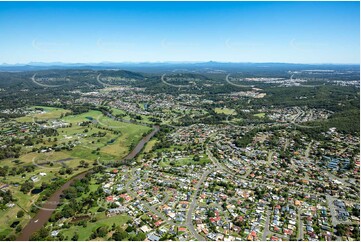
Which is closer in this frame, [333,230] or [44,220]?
[333,230]

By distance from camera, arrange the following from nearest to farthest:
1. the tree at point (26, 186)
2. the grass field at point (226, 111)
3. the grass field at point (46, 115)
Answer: the tree at point (26, 186) → the grass field at point (46, 115) → the grass field at point (226, 111)

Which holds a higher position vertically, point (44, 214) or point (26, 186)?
point (26, 186)

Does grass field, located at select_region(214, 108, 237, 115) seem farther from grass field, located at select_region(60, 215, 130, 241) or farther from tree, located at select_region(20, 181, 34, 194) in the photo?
grass field, located at select_region(60, 215, 130, 241)

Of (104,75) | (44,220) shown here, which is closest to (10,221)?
(44,220)

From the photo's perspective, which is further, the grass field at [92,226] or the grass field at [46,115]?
the grass field at [46,115]

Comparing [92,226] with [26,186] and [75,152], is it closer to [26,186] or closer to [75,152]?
[26,186]

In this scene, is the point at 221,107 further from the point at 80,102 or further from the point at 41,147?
the point at 41,147

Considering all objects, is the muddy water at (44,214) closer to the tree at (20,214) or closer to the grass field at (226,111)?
the tree at (20,214)

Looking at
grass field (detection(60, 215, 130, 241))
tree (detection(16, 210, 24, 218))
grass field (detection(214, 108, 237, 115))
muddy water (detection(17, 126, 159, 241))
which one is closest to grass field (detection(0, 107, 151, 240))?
Answer: grass field (detection(60, 215, 130, 241))

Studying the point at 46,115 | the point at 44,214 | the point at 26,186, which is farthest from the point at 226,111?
the point at 44,214

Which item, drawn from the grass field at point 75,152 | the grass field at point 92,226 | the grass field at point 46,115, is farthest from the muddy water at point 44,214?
the grass field at point 46,115

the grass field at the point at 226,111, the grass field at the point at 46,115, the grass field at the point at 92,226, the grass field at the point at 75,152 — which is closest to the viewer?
the grass field at the point at 92,226
